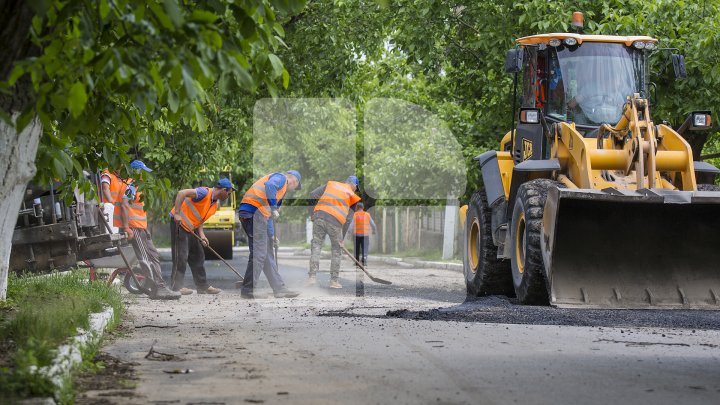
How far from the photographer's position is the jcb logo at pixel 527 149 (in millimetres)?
13045

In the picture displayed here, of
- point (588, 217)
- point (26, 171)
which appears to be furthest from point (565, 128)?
point (26, 171)

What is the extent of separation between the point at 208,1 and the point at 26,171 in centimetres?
233

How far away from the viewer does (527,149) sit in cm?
1319

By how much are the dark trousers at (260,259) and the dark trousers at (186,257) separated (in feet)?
4.41

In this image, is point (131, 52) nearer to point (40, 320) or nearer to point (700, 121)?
point (40, 320)

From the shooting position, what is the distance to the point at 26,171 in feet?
26.2

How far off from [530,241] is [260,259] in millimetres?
4837

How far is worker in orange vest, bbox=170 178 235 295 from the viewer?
16.3m

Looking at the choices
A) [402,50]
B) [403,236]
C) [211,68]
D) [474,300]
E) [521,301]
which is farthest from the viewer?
[403,236]

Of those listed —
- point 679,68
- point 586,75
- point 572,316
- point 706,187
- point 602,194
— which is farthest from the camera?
point 679,68

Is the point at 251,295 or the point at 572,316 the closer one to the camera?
the point at 572,316

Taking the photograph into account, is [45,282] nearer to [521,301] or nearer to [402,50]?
[521,301]

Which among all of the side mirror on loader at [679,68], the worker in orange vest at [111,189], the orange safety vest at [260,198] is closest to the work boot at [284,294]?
the orange safety vest at [260,198]

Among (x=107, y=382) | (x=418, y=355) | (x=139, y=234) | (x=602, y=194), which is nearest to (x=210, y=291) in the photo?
(x=139, y=234)
